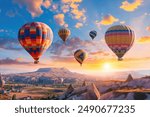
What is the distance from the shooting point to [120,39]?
59781mm

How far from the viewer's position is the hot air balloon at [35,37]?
2205 inches

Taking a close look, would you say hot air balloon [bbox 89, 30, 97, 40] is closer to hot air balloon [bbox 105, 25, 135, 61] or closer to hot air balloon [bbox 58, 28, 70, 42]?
hot air balloon [bbox 58, 28, 70, 42]

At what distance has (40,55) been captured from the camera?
58.6 meters

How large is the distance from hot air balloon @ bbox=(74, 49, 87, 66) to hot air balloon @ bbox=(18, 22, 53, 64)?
104 ft

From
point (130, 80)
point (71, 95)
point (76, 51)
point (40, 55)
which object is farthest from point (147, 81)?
point (76, 51)

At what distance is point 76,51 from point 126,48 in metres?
33.8

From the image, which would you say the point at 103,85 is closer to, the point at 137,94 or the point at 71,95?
the point at 71,95

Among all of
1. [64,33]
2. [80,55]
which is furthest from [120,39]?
[80,55]

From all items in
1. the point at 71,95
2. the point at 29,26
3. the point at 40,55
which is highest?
the point at 29,26

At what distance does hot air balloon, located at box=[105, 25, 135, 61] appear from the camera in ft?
196

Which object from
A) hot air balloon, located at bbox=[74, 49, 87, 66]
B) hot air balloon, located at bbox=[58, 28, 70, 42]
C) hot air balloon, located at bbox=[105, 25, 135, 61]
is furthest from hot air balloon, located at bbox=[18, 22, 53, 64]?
hot air balloon, located at bbox=[74, 49, 87, 66]

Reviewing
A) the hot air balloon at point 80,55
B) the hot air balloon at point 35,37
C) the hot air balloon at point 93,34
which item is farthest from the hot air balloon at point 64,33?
the hot air balloon at point 35,37

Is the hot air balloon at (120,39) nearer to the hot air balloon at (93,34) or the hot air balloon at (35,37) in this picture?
the hot air balloon at (35,37)

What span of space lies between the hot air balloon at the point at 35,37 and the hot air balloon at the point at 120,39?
1049 centimetres
